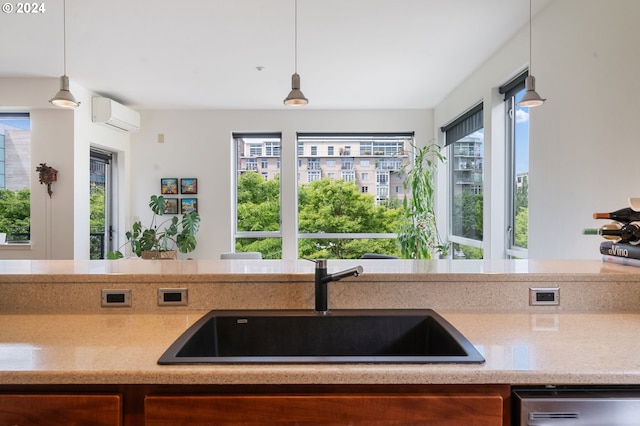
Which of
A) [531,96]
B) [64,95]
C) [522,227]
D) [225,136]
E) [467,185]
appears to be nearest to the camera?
[531,96]

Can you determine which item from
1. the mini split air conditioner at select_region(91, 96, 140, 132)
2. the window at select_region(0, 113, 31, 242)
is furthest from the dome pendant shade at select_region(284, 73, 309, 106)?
the window at select_region(0, 113, 31, 242)

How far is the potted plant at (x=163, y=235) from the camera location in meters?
5.07

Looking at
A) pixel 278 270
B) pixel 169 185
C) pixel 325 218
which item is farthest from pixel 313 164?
pixel 278 270

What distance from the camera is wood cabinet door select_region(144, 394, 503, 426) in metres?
0.86

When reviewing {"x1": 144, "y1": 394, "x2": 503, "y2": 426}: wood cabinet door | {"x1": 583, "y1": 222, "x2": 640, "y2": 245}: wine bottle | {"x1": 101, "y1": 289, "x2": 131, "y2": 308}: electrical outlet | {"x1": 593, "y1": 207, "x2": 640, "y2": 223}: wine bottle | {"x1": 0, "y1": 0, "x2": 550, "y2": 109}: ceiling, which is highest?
{"x1": 0, "y1": 0, "x2": 550, "y2": 109}: ceiling

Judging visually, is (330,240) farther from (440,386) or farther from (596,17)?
(440,386)

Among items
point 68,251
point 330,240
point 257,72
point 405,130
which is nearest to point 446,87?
point 405,130

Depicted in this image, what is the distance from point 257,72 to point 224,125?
1.65 metres

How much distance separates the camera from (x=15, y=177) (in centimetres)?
450

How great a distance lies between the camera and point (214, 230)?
547 cm

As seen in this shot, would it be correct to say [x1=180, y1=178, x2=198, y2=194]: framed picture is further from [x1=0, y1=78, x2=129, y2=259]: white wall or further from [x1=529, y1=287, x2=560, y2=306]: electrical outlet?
[x1=529, y1=287, x2=560, y2=306]: electrical outlet

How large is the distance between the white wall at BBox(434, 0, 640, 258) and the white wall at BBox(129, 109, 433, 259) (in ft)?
7.48

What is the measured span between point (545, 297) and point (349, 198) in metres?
4.31

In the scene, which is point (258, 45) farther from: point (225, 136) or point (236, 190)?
point (236, 190)
